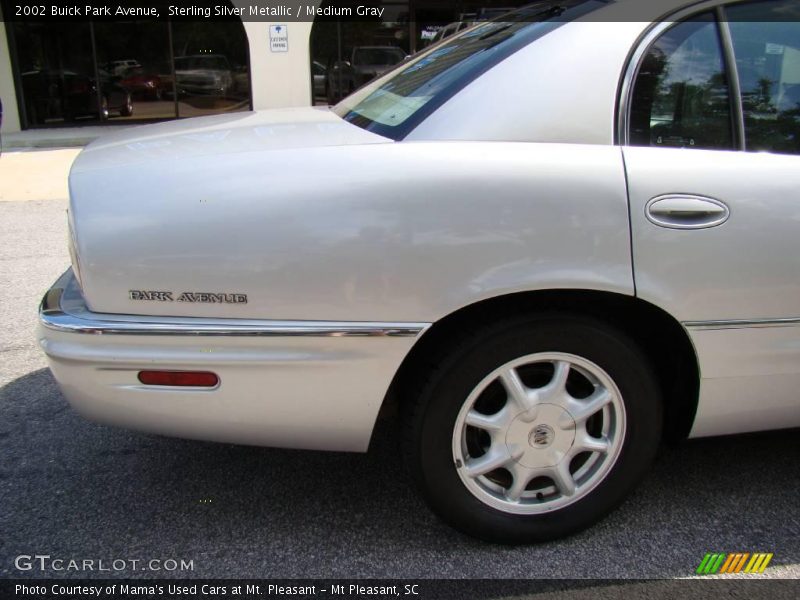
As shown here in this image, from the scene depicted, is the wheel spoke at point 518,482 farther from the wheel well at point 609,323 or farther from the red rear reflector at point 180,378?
the red rear reflector at point 180,378

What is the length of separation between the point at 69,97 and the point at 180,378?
14556 millimetres

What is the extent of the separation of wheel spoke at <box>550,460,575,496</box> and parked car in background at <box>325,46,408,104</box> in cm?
1339

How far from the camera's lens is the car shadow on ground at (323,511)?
Result: 2209 millimetres

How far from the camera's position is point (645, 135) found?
6.74 feet

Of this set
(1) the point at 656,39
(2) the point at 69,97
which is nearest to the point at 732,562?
(1) the point at 656,39

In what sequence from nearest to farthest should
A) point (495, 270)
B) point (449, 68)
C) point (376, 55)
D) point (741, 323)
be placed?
point (495, 270)
point (741, 323)
point (449, 68)
point (376, 55)

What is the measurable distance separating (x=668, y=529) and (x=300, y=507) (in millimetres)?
1263

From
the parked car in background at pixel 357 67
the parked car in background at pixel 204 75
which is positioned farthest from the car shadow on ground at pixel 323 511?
the parked car in background at pixel 204 75

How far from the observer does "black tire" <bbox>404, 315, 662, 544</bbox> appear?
6.59 ft

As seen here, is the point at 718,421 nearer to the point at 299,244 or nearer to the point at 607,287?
the point at 607,287

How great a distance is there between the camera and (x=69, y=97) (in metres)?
14.4

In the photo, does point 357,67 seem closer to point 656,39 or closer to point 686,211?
point 656,39

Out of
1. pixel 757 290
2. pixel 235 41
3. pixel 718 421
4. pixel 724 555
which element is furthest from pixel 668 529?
pixel 235 41

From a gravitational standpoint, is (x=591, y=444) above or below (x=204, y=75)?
below
